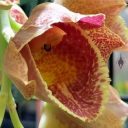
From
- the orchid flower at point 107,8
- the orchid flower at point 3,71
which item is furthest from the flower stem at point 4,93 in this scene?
the orchid flower at point 107,8

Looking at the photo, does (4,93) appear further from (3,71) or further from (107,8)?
(107,8)

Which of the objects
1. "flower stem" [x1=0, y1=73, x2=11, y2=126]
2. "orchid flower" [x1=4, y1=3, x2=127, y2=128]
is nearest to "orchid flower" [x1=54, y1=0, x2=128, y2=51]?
"orchid flower" [x1=4, y1=3, x2=127, y2=128]

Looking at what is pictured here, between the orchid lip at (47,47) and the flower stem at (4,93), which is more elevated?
the orchid lip at (47,47)

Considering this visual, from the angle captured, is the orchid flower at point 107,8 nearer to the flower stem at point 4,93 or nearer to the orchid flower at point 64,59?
the orchid flower at point 64,59

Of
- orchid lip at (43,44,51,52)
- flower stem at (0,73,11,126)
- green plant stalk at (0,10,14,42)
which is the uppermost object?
green plant stalk at (0,10,14,42)

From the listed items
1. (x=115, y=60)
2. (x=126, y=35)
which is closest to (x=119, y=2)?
(x=126, y=35)

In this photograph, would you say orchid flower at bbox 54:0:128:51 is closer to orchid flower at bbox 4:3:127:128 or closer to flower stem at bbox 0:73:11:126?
orchid flower at bbox 4:3:127:128

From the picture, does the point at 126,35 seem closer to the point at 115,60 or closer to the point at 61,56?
the point at 61,56

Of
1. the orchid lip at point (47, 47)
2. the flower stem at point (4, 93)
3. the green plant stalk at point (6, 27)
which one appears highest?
the green plant stalk at point (6, 27)
